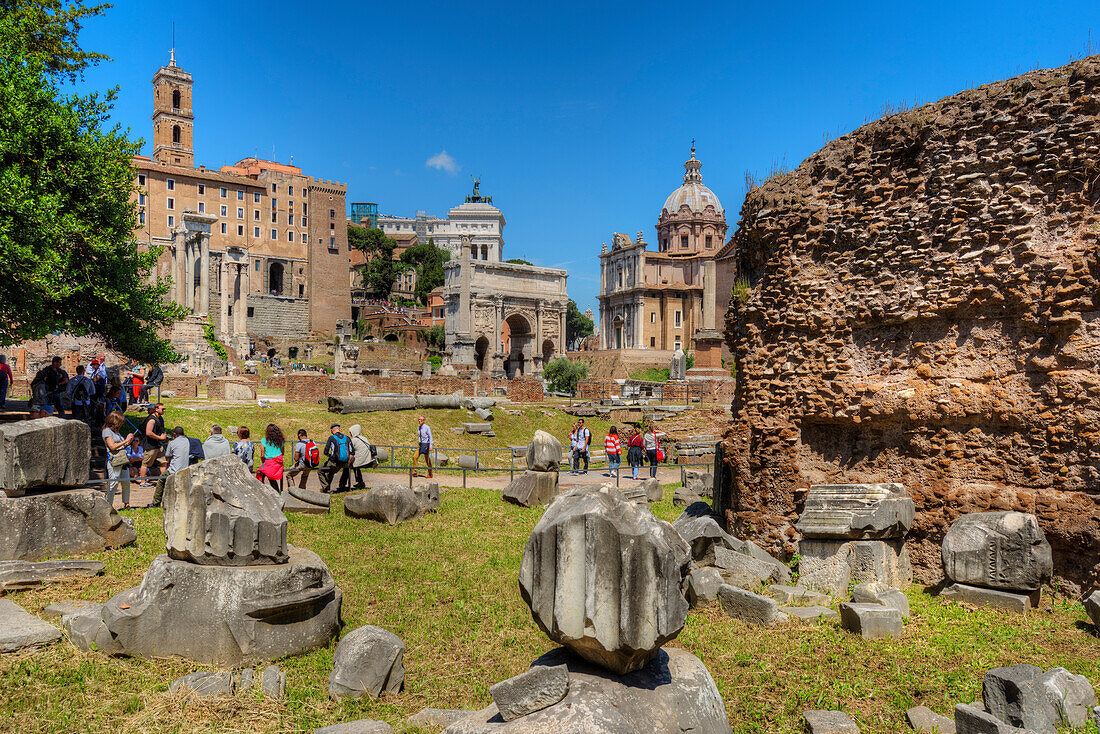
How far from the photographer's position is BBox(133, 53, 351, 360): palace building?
67.4m

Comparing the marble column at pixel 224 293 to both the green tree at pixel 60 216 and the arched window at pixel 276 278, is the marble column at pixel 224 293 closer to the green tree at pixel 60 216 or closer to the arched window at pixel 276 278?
the arched window at pixel 276 278

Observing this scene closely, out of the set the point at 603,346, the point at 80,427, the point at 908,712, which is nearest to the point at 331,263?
the point at 603,346

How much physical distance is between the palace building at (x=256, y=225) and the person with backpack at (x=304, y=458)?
5517cm

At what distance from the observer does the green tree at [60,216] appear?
12070mm

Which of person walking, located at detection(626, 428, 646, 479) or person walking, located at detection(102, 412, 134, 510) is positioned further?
person walking, located at detection(626, 428, 646, 479)

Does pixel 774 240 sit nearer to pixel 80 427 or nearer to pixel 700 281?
pixel 80 427

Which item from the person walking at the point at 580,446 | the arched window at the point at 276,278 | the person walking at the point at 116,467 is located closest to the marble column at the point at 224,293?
the arched window at the point at 276,278

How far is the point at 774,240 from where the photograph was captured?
9.18 meters

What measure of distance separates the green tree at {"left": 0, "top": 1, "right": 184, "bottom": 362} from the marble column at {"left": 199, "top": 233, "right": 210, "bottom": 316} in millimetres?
34996

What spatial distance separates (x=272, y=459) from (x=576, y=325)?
4043 inches

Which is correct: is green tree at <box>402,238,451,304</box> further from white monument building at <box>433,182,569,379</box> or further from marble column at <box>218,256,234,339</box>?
white monument building at <box>433,182,569,379</box>

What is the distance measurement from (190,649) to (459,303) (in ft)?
136

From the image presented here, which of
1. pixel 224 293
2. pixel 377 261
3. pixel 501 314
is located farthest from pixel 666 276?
pixel 224 293

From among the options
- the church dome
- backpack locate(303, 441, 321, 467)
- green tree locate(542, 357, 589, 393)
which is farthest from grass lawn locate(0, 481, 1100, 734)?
the church dome
